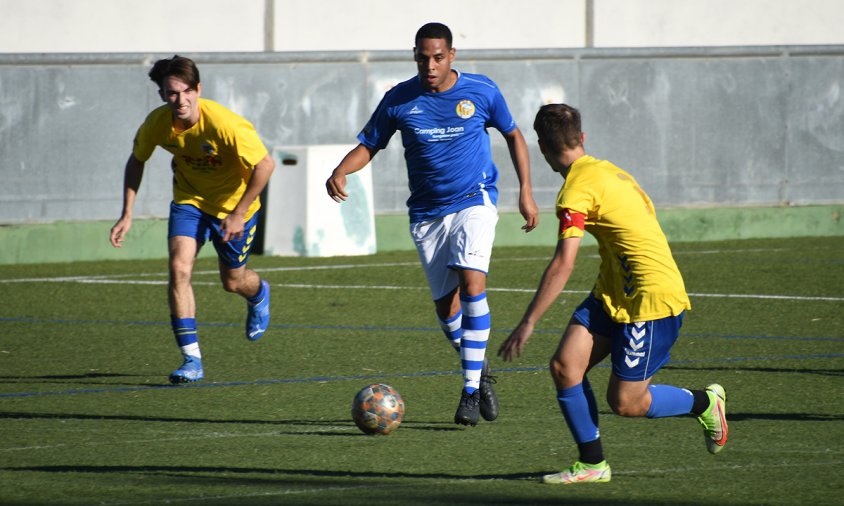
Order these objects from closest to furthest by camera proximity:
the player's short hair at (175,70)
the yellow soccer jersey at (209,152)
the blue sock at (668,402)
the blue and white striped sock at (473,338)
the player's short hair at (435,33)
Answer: the blue sock at (668,402) < the blue and white striped sock at (473,338) < the player's short hair at (435,33) < the player's short hair at (175,70) < the yellow soccer jersey at (209,152)

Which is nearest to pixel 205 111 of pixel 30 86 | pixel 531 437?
pixel 531 437

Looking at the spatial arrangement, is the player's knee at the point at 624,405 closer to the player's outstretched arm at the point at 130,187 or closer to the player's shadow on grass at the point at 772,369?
the player's shadow on grass at the point at 772,369

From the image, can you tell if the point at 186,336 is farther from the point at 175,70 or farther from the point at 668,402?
the point at 668,402

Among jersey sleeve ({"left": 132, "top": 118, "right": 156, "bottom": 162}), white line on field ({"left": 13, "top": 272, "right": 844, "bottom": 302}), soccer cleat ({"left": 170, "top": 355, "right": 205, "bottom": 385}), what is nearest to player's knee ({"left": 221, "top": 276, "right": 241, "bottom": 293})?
soccer cleat ({"left": 170, "top": 355, "right": 205, "bottom": 385})

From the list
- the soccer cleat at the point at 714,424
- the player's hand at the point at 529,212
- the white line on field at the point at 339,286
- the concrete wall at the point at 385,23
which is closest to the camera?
the soccer cleat at the point at 714,424

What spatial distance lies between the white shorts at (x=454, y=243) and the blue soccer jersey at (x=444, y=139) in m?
0.06

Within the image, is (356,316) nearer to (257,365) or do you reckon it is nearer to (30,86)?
(257,365)

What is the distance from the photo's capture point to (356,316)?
1305 centimetres

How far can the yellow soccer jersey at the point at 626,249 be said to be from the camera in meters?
6.87

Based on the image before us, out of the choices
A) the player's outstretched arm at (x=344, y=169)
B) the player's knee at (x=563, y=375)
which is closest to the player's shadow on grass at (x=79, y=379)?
the player's outstretched arm at (x=344, y=169)

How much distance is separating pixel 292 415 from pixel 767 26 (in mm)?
17861

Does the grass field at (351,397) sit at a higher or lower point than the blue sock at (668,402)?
lower

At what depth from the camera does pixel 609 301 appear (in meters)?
6.97

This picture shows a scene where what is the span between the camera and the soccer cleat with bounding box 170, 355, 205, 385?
32.1ft
